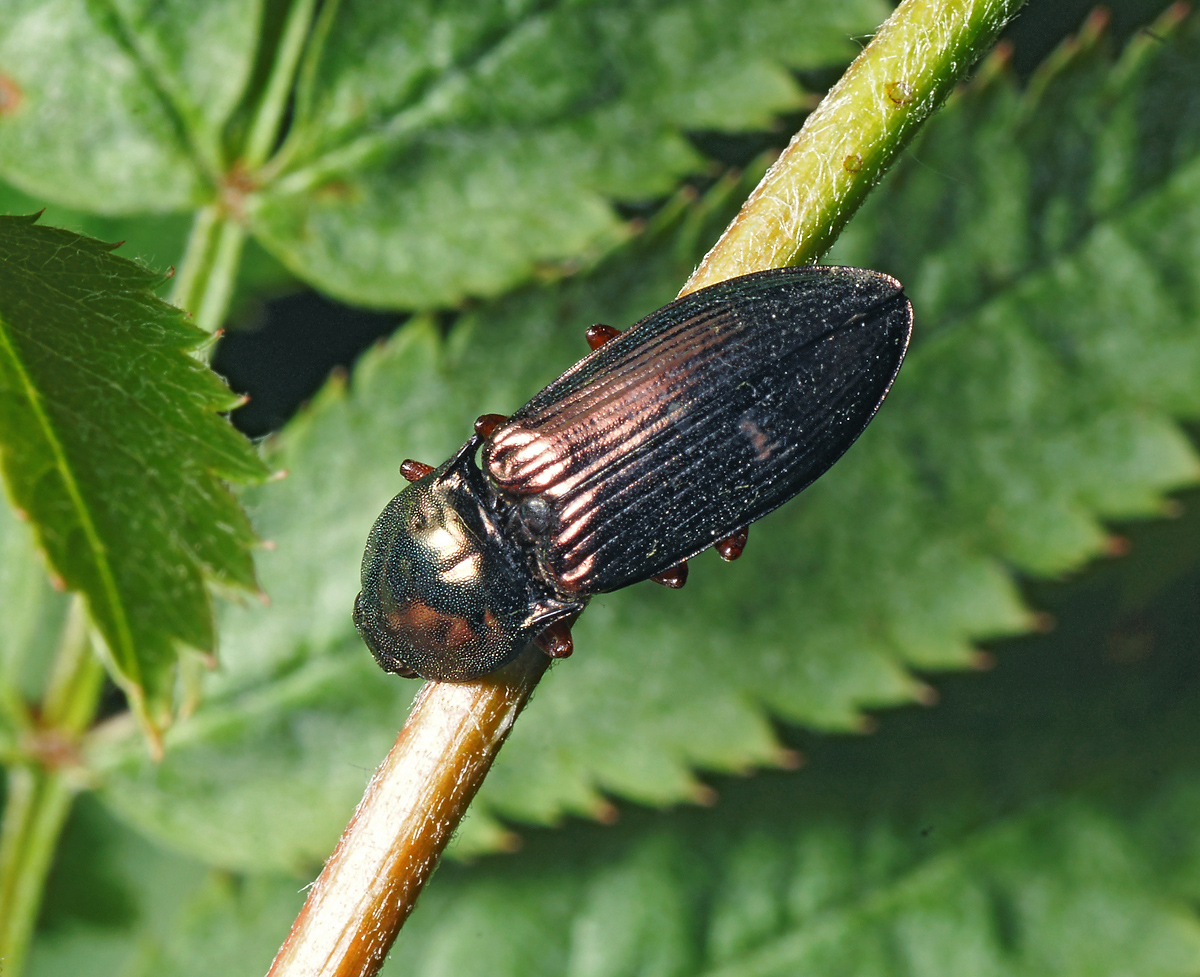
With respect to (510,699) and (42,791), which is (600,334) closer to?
(510,699)

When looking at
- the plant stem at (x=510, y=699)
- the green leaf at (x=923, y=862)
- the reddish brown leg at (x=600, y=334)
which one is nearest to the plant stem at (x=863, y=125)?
the plant stem at (x=510, y=699)

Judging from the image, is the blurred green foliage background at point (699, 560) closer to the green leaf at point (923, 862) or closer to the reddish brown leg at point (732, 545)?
the green leaf at point (923, 862)

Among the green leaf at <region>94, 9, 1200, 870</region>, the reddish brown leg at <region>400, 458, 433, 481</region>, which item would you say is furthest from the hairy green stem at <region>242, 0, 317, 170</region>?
the reddish brown leg at <region>400, 458, 433, 481</region>

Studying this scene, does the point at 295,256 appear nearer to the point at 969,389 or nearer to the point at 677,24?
the point at 677,24

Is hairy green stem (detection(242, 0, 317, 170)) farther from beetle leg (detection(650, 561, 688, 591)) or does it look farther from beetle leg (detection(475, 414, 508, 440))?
beetle leg (detection(650, 561, 688, 591))

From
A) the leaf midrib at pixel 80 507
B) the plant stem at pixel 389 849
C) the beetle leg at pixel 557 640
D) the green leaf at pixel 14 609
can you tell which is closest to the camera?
the plant stem at pixel 389 849

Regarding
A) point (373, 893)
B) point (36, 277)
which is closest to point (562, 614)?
point (373, 893)
